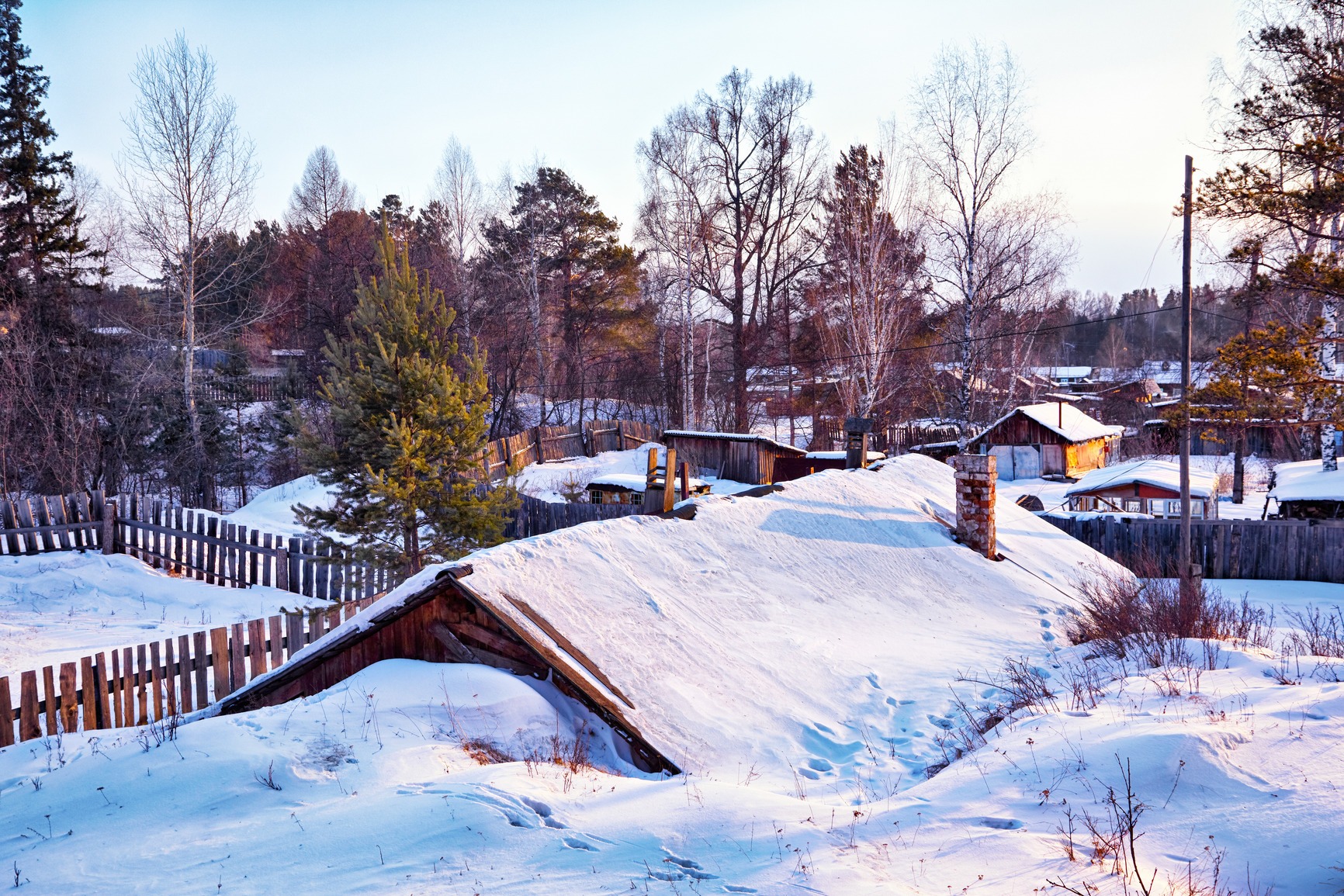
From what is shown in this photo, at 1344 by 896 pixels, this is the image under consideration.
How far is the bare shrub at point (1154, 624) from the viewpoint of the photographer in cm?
714

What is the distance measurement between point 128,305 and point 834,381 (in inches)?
1212

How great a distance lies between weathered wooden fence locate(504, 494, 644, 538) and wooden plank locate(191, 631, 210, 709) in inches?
265

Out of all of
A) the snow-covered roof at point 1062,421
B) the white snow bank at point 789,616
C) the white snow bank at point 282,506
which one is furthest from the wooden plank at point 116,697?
the snow-covered roof at point 1062,421

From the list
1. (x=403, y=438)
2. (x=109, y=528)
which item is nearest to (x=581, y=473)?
(x=109, y=528)

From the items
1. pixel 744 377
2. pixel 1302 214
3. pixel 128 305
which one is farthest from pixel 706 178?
pixel 128 305

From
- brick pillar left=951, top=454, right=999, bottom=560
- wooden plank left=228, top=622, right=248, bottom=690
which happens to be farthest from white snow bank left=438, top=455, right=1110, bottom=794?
wooden plank left=228, top=622, right=248, bottom=690

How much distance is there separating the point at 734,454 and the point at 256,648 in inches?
706

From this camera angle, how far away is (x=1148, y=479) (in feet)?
73.3

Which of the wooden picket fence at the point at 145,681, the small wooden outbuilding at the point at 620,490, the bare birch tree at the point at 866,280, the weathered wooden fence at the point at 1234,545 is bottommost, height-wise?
the weathered wooden fence at the point at 1234,545

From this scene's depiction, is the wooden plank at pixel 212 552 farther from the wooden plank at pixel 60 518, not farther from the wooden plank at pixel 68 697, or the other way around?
the wooden plank at pixel 68 697

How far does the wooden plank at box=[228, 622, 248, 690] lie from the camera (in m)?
7.80

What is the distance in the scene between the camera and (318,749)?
447 cm

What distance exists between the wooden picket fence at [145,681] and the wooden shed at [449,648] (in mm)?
1371

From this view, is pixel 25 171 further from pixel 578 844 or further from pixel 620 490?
pixel 578 844
